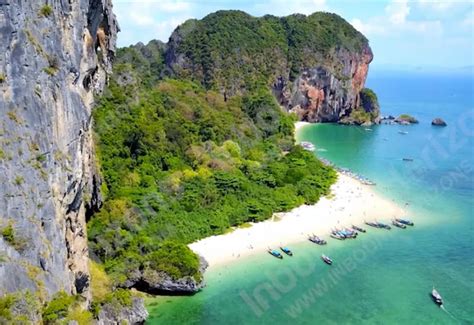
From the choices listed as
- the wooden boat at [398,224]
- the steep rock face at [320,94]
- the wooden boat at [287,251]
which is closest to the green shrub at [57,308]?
the wooden boat at [287,251]

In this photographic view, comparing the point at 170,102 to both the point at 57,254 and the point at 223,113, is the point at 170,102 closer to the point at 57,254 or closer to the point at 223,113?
the point at 223,113

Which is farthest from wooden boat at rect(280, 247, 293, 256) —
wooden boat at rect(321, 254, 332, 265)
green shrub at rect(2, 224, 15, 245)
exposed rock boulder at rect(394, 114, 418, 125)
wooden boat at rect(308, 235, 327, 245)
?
exposed rock boulder at rect(394, 114, 418, 125)

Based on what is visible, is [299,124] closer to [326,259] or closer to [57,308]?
Answer: [326,259]

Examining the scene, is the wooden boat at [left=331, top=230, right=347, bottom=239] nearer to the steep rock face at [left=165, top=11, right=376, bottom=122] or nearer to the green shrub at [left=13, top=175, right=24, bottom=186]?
the green shrub at [left=13, top=175, right=24, bottom=186]

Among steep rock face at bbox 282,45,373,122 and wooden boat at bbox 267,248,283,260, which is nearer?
wooden boat at bbox 267,248,283,260

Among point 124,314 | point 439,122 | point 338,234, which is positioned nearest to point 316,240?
point 338,234

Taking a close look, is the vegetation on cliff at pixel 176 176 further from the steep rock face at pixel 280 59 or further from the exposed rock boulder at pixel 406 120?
the exposed rock boulder at pixel 406 120

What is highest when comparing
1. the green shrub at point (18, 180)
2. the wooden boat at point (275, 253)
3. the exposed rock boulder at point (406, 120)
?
the green shrub at point (18, 180)

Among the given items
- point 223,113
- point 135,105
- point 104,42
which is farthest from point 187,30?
point 104,42
